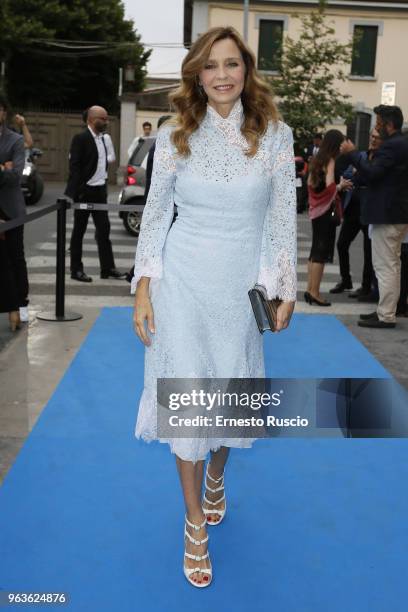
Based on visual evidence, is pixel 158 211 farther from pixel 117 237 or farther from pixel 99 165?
pixel 117 237

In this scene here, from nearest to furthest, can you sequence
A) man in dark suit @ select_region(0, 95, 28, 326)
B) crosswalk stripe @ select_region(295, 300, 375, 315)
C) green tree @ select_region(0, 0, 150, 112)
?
1. man in dark suit @ select_region(0, 95, 28, 326)
2. crosswalk stripe @ select_region(295, 300, 375, 315)
3. green tree @ select_region(0, 0, 150, 112)

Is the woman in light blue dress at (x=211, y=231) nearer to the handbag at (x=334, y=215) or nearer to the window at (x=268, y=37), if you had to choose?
the handbag at (x=334, y=215)

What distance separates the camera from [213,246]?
2645 mm

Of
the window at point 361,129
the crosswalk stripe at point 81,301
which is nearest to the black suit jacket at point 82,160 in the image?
the crosswalk stripe at point 81,301

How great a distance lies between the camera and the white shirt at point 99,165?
27.6 ft

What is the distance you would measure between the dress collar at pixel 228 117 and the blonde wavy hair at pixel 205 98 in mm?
21

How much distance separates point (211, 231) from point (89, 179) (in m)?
6.06

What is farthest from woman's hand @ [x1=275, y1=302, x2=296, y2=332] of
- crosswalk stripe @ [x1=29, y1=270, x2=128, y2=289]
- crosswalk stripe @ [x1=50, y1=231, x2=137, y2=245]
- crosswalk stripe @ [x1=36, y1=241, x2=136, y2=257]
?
crosswalk stripe @ [x1=50, y1=231, x2=137, y2=245]

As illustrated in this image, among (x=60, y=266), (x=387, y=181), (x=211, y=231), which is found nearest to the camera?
(x=211, y=231)

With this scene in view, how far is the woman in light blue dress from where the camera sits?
264 centimetres

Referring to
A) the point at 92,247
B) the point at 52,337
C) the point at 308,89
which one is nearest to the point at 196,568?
the point at 52,337

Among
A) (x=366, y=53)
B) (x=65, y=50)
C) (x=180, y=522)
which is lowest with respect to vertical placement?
(x=180, y=522)

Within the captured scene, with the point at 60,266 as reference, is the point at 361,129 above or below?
above

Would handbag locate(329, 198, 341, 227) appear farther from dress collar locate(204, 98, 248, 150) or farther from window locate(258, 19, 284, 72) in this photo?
window locate(258, 19, 284, 72)
